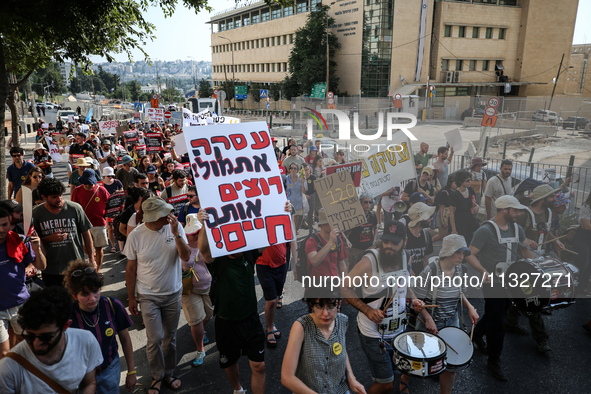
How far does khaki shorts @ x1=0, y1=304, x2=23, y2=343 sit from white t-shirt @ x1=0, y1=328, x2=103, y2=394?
152cm

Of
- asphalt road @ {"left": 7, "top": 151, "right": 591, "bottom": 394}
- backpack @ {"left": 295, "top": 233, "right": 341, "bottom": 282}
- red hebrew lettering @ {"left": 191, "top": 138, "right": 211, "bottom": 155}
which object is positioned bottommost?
asphalt road @ {"left": 7, "top": 151, "right": 591, "bottom": 394}

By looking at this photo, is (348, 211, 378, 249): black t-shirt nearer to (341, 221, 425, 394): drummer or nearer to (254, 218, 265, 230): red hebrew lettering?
(341, 221, 425, 394): drummer

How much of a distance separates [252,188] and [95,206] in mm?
3991

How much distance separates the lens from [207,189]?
11.5ft

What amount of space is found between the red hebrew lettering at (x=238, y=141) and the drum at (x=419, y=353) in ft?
6.98

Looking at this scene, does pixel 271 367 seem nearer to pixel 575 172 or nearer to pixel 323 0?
pixel 575 172

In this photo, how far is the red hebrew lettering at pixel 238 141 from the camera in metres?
3.72

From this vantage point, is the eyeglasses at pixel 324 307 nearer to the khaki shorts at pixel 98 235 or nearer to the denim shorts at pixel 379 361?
the denim shorts at pixel 379 361

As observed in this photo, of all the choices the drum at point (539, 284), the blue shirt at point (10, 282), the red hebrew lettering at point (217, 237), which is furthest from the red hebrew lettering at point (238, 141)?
the drum at point (539, 284)

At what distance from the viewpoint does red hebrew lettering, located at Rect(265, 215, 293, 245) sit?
3717 millimetres

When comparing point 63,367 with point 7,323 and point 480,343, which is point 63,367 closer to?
point 7,323

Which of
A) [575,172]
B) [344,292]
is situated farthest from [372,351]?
[575,172]

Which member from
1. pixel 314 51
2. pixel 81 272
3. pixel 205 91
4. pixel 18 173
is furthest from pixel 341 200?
pixel 205 91

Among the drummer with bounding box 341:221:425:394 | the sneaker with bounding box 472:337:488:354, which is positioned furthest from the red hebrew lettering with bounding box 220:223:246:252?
the sneaker with bounding box 472:337:488:354
